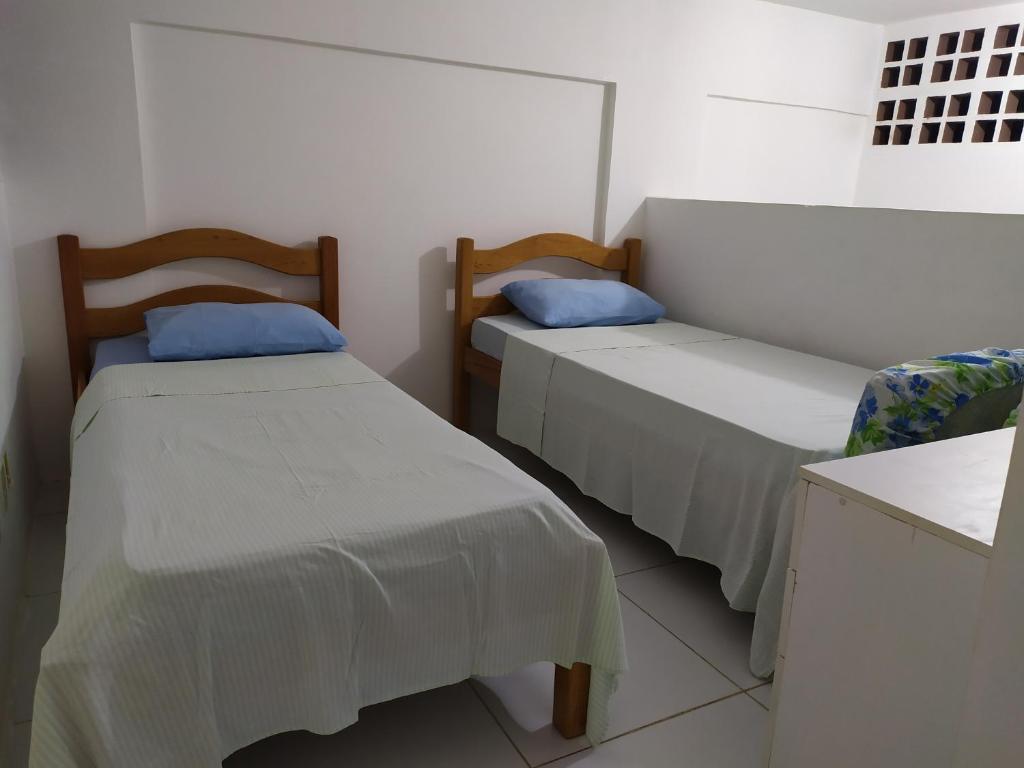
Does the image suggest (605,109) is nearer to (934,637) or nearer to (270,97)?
(270,97)

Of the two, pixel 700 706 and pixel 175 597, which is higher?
pixel 175 597

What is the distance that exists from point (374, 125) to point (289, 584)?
229 cm

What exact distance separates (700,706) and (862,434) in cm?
73

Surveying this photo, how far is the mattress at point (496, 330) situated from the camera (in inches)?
124

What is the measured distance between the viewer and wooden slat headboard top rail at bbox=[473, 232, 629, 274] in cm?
337

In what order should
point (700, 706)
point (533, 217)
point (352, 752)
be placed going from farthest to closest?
point (533, 217) < point (700, 706) < point (352, 752)

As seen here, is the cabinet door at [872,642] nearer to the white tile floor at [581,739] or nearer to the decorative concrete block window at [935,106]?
the white tile floor at [581,739]

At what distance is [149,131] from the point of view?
2.71 metres

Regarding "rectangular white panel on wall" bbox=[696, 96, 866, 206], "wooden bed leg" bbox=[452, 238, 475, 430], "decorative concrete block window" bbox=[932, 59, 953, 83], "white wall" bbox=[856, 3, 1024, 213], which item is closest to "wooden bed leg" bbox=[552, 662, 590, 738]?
"wooden bed leg" bbox=[452, 238, 475, 430]

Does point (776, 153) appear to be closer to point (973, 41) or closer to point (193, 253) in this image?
point (973, 41)

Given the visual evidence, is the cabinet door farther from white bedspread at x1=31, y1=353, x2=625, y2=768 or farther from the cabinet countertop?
white bedspread at x1=31, y1=353, x2=625, y2=768

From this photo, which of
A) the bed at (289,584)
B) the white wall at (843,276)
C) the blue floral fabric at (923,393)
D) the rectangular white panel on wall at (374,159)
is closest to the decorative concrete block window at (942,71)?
the white wall at (843,276)

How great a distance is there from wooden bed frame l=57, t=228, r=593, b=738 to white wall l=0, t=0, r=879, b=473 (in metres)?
0.07

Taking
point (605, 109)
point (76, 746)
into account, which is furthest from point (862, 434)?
point (605, 109)
